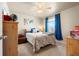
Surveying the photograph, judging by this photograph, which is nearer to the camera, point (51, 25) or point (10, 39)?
point (10, 39)

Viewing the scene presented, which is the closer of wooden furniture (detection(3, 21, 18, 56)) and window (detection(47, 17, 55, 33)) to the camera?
wooden furniture (detection(3, 21, 18, 56))

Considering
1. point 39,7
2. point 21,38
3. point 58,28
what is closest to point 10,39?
point 21,38

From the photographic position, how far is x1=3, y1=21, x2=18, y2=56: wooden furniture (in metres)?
1.35

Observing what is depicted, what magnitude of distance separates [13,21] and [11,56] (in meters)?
0.54

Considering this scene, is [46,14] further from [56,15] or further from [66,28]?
[66,28]

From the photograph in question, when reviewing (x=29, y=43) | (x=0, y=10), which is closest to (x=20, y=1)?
(x=0, y=10)

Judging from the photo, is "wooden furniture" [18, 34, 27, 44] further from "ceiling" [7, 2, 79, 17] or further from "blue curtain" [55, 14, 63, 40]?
"blue curtain" [55, 14, 63, 40]

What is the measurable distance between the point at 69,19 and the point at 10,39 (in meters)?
1.00

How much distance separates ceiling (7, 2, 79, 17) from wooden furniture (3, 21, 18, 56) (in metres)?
0.23

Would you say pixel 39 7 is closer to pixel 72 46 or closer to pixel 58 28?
pixel 58 28

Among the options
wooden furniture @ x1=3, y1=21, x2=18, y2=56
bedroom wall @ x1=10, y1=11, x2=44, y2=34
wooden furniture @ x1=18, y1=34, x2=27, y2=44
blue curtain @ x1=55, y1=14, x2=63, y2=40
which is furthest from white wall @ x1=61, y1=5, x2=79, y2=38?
wooden furniture @ x1=3, y1=21, x2=18, y2=56

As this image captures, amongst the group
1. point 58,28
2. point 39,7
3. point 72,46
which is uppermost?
point 39,7

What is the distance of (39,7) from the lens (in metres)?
1.37

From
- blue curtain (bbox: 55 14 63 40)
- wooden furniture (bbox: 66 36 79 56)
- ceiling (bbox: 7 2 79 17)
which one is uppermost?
ceiling (bbox: 7 2 79 17)
